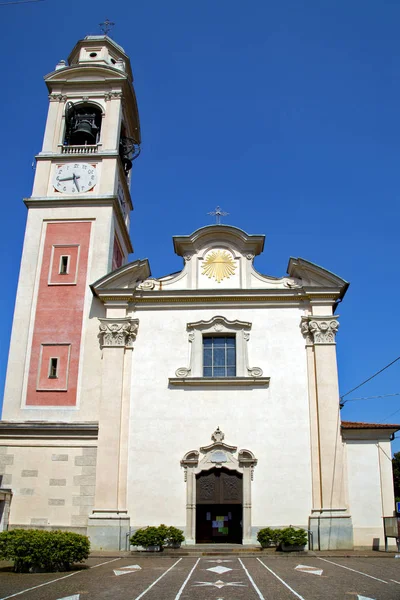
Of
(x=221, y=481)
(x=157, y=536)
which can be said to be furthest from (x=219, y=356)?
(x=157, y=536)

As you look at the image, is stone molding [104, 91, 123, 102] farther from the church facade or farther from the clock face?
the church facade

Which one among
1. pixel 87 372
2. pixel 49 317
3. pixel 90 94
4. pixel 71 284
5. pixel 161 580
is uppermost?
pixel 90 94

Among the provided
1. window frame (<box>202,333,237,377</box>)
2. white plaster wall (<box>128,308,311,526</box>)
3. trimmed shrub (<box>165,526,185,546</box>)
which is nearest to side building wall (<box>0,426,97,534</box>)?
white plaster wall (<box>128,308,311,526</box>)

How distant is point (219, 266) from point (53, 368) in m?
7.87

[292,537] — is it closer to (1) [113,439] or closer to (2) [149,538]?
(2) [149,538]

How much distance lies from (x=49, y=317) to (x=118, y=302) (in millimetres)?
2977

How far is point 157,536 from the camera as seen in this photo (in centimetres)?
1855

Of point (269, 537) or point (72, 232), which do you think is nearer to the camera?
point (269, 537)

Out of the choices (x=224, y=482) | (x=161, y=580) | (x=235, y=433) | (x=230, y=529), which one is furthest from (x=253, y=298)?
(x=161, y=580)

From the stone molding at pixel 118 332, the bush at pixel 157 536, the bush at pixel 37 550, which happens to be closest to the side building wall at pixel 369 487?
the bush at pixel 157 536

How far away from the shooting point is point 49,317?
23.3 m

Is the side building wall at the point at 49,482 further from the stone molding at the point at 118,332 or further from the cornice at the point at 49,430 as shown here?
the stone molding at the point at 118,332

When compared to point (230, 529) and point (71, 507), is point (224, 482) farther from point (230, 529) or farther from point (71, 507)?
point (71, 507)

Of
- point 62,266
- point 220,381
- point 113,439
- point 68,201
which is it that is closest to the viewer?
point 113,439
